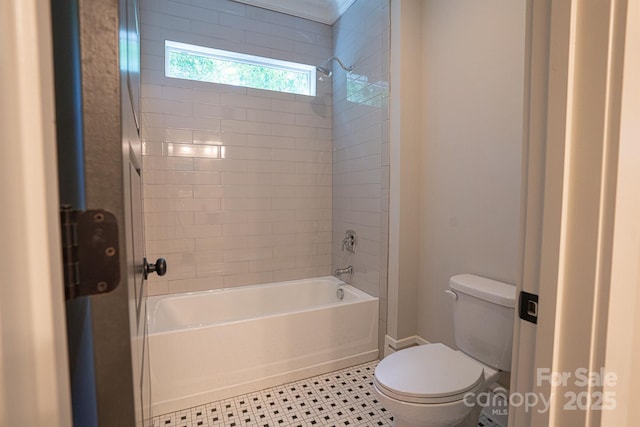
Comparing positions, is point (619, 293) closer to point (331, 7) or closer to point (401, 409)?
point (401, 409)

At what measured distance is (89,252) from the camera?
1.24ft

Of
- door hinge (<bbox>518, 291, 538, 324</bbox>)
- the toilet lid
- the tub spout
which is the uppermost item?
door hinge (<bbox>518, 291, 538, 324</bbox>)

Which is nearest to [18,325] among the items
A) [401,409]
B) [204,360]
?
[401,409]

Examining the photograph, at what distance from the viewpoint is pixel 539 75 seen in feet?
2.14

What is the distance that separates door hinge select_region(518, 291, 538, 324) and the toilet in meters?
0.76

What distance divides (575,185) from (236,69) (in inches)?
104

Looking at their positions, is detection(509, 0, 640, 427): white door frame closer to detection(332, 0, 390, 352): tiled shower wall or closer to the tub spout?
detection(332, 0, 390, 352): tiled shower wall

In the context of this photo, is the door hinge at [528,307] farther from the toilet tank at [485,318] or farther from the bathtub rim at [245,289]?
the bathtub rim at [245,289]

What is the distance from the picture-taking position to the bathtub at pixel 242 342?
1.83 metres

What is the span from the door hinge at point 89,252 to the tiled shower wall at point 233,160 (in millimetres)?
2222

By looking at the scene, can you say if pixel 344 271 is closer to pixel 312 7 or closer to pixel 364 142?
pixel 364 142

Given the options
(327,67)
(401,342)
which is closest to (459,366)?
(401,342)

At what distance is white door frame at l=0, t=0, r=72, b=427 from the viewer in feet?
0.99

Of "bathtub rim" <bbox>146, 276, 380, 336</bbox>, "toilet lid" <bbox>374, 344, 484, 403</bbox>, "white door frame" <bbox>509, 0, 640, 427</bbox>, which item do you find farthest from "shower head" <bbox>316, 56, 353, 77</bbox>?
"toilet lid" <bbox>374, 344, 484, 403</bbox>
